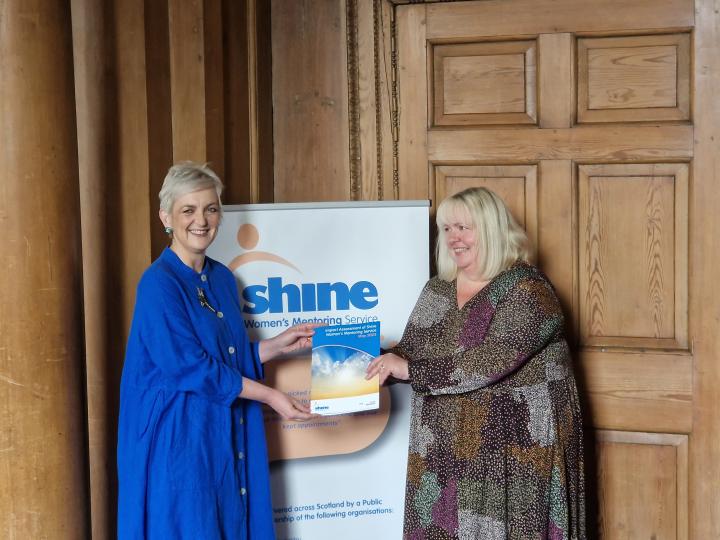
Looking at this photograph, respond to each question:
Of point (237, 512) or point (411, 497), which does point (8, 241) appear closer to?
point (237, 512)

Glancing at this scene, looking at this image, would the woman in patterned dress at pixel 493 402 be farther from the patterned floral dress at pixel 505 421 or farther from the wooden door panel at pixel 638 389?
the wooden door panel at pixel 638 389

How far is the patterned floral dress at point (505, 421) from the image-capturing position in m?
2.40

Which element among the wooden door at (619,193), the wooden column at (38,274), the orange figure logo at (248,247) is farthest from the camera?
the wooden door at (619,193)

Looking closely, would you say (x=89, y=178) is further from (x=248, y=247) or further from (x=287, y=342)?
(x=287, y=342)

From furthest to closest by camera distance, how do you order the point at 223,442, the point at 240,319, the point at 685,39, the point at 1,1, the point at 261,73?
1. the point at 261,73
2. the point at 685,39
3. the point at 240,319
4. the point at 223,442
5. the point at 1,1

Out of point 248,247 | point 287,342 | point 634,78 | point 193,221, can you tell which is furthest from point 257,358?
point 634,78

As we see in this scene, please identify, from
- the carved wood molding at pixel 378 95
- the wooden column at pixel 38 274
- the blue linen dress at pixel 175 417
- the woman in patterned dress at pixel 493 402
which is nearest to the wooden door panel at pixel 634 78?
the carved wood molding at pixel 378 95

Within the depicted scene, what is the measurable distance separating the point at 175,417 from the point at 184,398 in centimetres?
5

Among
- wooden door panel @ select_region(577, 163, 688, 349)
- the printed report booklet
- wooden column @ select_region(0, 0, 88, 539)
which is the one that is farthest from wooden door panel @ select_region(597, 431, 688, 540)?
wooden column @ select_region(0, 0, 88, 539)

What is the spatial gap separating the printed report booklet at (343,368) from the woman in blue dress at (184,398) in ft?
0.30

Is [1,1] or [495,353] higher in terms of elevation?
[1,1]

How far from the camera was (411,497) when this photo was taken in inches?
102

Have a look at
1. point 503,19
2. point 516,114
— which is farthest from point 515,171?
point 503,19

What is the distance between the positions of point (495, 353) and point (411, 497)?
0.54 meters
